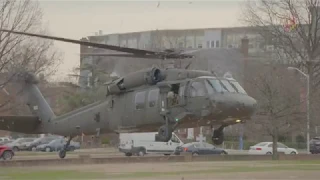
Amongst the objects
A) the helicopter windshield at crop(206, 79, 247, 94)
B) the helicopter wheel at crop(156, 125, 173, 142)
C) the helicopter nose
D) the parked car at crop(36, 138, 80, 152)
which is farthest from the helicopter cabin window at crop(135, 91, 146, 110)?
the parked car at crop(36, 138, 80, 152)

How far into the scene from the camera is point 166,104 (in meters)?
30.5

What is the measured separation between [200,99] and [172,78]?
1761 millimetres

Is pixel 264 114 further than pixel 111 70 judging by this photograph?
No

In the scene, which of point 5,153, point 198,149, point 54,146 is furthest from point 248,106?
point 54,146

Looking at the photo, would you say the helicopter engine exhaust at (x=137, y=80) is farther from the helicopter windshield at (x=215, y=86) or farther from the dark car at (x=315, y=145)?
the dark car at (x=315, y=145)

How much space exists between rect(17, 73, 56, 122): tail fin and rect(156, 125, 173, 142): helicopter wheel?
Answer: 9.37 m

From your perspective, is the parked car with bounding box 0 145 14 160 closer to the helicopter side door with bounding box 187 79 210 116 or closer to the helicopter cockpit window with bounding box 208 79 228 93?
the helicopter side door with bounding box 187 79 210 116

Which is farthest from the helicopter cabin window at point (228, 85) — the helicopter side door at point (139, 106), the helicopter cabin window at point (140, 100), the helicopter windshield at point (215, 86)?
the helicopter cabin window at point (140, 100)

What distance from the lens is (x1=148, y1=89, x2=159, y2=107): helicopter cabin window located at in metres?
30.9

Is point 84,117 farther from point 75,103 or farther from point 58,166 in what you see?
point 75,103

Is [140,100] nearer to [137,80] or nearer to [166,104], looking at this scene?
[137,80]

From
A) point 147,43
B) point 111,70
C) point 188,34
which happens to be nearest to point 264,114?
A: point 111,70

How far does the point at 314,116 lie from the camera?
172 feet

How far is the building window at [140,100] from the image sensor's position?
31422 mm
